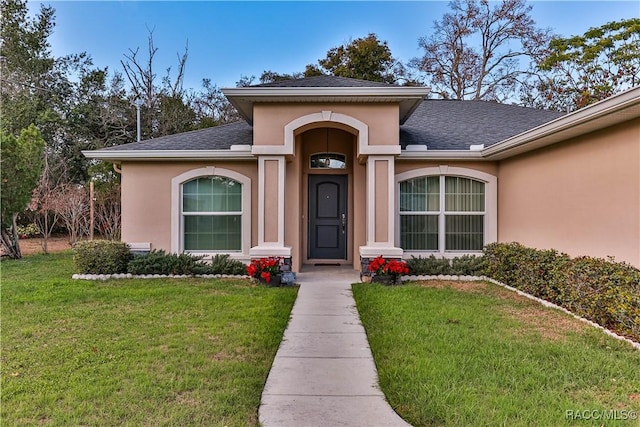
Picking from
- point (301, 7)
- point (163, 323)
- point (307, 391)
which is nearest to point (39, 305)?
point (163, 323)

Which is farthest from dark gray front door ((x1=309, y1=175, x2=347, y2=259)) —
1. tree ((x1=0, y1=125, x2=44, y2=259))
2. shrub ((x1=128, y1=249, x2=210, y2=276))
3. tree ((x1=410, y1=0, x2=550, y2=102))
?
tree ((x1=410, y1=0, x2=550, y2=102))

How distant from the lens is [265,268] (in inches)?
305

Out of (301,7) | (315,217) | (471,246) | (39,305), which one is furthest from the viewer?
(301,7)

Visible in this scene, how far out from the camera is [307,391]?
3.50m

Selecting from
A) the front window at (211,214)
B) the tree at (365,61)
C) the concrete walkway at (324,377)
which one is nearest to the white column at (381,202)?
the concrete walkway at (324,377)

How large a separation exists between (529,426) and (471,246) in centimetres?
691

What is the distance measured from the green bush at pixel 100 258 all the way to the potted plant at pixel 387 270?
17.3 ft

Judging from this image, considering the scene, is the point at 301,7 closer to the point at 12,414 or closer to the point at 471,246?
the point at 471,246

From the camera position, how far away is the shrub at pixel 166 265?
28.2 feet

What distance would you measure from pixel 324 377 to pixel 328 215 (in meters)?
6.76

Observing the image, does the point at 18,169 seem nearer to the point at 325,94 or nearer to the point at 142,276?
the point at 142,276

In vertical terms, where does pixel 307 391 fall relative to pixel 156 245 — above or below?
below

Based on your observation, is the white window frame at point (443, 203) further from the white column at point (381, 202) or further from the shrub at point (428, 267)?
the white column at point (381, 202)

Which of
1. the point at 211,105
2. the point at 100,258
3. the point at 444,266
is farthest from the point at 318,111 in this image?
the point at 211,105
